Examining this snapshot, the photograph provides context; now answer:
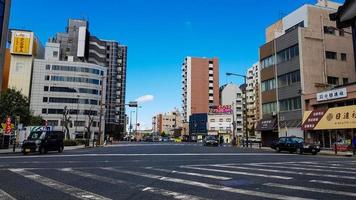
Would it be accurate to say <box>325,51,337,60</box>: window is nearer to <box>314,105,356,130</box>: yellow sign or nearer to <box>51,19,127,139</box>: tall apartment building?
<box>314,105,356,130</box>: yellow sign

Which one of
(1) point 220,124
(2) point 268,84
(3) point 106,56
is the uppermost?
(3) point 106,56

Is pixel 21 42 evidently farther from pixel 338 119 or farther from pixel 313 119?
pixel 338 119

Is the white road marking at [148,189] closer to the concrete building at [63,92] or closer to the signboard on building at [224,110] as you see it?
the concrete building at [63,92]

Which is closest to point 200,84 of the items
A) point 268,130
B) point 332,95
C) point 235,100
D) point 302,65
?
point 235,100

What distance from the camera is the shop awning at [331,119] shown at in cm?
3501

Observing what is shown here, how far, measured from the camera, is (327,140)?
3991 centimetres

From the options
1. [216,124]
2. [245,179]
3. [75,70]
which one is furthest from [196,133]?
[245,179]

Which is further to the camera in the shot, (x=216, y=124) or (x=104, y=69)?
(x=216, y=124)

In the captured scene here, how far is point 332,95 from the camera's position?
3838 cm

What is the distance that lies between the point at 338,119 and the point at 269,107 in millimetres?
16882

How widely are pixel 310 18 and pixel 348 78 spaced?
942 centimetres

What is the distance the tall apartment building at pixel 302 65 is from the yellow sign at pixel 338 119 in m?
5.50

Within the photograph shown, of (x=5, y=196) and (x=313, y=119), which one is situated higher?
(x=313, y=119)

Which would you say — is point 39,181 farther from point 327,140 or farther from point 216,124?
point 216,124
